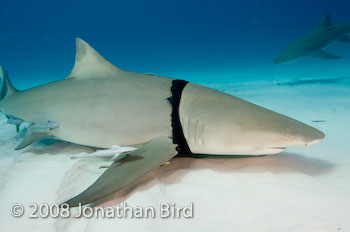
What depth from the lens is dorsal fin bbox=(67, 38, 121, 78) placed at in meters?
3.06

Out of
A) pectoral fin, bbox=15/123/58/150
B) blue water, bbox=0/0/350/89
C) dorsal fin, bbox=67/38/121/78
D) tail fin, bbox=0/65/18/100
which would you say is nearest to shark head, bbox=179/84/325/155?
dorsal fin, bbox=67/38/121/78

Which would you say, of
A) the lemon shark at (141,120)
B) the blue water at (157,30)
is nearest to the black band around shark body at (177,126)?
the lemon shark at (141,120)

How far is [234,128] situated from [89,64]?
2232 millimetres

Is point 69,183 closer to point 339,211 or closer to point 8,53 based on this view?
point 339,211

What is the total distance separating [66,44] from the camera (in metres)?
63.0

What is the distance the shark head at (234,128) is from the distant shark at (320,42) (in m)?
9.62

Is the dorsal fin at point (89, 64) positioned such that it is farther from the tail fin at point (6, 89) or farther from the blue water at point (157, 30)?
the blue water at point (157, 30)

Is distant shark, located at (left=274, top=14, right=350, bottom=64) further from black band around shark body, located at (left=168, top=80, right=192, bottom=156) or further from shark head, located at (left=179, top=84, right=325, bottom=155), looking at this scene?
black band around shark body, located at (left=168, top=80, right=192, bottom=156)

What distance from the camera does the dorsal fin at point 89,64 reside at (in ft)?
10.1

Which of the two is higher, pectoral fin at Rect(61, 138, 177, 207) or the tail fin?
the tail fin

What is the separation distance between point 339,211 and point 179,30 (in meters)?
95.7

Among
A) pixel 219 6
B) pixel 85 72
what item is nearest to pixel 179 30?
pixel 219 6

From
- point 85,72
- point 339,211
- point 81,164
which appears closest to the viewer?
point 339,211

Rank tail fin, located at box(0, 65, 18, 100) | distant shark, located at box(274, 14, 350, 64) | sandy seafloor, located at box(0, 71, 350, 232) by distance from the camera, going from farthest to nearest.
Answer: distant shark, located at box(274, 14, 350, 64)
tail fin, located at box(0, 65, 18, 100)
sandy seafloor, located at box(0, 71, 350, 232)
